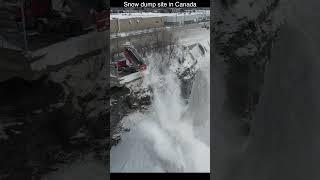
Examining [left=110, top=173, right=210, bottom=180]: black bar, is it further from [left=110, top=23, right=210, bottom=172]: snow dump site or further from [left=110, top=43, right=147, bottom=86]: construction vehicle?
[left=110, top=43, right=147, bottom=86]: construction vehicle

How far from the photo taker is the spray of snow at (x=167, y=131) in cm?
351

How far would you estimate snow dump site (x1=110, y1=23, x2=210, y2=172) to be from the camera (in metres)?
3.51

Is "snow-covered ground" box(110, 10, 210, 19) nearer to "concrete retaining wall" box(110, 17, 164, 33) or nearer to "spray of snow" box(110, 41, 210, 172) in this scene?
"concrete retaining wall" box(110, 17, 164, 33)

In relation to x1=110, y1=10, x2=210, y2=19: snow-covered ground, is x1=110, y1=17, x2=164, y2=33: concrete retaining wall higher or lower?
lower

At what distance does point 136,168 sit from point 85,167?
332 millimetres

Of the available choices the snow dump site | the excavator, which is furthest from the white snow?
the snow dump site

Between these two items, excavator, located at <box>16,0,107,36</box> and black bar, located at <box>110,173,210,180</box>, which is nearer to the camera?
excavator, located at <box>16,0,107,36</box>

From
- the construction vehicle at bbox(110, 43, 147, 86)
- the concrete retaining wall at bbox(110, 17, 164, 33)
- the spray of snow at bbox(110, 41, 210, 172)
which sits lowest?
the spray of snow at bbox(110, 41, 210, 172)

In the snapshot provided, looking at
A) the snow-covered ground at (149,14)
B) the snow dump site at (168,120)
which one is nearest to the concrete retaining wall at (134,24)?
the snow-covered ground at (149,14)

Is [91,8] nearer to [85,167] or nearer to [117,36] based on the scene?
[117,36]

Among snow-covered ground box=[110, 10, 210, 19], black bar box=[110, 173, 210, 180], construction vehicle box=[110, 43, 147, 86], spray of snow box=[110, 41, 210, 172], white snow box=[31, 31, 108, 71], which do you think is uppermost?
snow-covered ground box=[110, 10, 210, 19]

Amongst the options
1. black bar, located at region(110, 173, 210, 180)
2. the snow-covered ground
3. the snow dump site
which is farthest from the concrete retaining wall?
black bar, located at region(110, 173, 210, 180)

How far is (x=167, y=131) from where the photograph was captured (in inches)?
139

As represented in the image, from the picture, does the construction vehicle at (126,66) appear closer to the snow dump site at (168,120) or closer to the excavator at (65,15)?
the snow dump site at (168,120)
